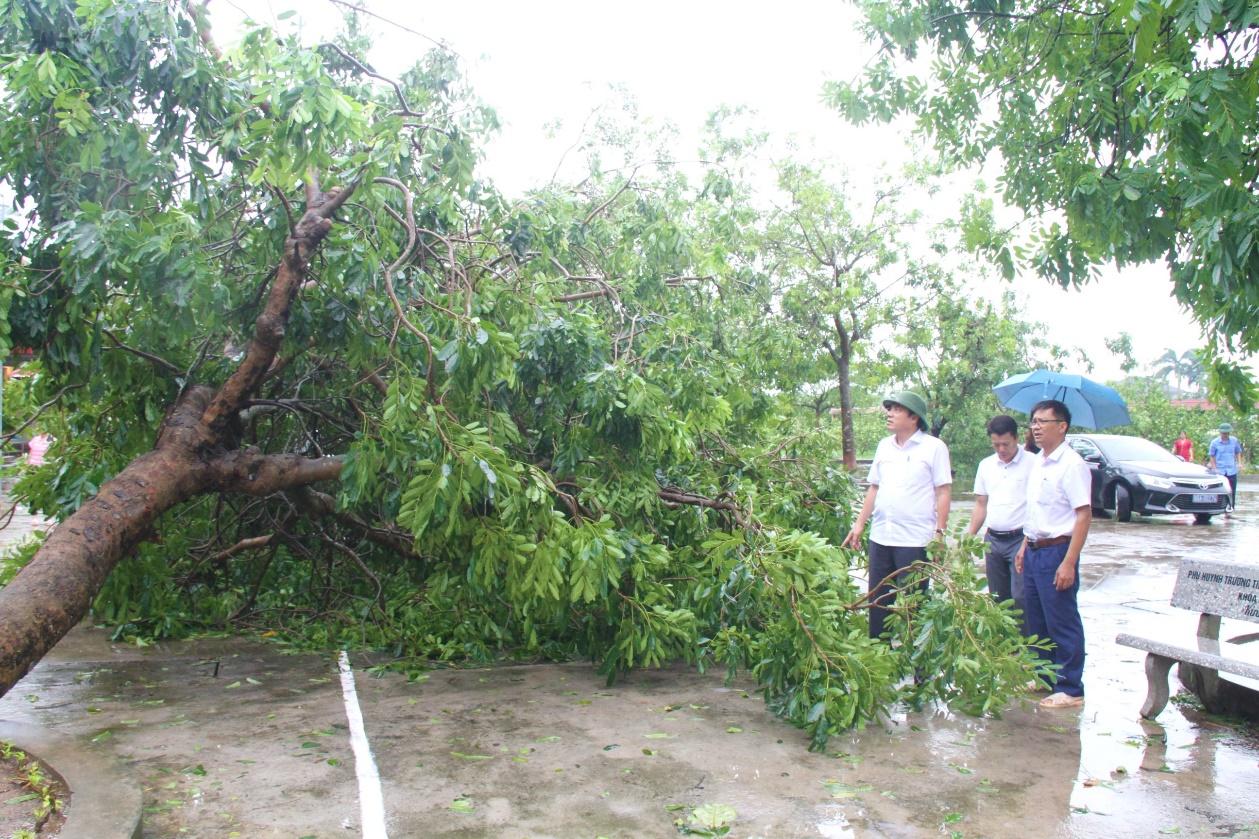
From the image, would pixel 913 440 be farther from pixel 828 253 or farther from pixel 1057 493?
pixel 828 253

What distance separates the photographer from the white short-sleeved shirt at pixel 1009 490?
591 centimetres

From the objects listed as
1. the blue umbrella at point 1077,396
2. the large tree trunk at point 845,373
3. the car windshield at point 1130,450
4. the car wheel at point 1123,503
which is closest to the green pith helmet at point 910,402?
the blue umbrella at point 1077,396

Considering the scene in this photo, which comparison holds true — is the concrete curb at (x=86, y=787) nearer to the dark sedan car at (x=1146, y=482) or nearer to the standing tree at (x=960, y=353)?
the dark sedan car at (x=1146, y=482)

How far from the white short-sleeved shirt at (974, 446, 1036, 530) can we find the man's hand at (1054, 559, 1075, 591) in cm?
58

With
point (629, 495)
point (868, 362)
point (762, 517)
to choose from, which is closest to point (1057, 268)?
point (762, 517)

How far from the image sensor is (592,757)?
14.8 ft

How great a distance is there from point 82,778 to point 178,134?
11.0 feet

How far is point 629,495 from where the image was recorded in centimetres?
564

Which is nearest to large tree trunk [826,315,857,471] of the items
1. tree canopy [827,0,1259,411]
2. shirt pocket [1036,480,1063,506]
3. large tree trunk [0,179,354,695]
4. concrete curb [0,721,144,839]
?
tree canopy [827,0,1259,411]

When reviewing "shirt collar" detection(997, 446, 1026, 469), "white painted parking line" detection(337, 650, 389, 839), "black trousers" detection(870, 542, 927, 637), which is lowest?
"white painted parking line" detection(337, 650, 389, 839)

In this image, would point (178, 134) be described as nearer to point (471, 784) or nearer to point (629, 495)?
point (629, 495)

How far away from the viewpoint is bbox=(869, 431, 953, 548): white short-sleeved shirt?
558cm

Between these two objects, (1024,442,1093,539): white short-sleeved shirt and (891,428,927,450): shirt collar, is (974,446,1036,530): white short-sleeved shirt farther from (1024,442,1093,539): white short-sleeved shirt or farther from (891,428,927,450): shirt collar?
(891,428,927,450): shirt collar

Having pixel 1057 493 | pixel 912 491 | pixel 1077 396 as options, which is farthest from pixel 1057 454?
pixel 1077 396
